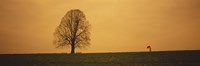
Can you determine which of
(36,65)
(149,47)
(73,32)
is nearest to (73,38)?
(73,32)

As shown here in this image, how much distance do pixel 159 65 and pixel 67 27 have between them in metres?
41.6

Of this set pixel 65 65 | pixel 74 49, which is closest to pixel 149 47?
pixel 74 49

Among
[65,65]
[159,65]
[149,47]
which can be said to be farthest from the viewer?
[149,47]

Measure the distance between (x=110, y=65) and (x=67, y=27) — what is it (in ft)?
131

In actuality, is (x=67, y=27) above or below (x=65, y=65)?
above

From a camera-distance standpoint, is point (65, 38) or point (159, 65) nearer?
point (159, 65)

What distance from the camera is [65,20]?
222 ft

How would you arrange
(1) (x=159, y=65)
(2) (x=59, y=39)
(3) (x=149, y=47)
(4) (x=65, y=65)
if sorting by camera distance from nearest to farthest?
(1) (x=159, y=65) < (4) (x=65, y=65) < (3) (x=149, y=47) < (2) (x=59, y=39)

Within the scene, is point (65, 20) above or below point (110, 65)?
above

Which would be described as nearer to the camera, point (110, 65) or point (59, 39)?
point (110, 65)

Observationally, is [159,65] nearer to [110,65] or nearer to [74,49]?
[110,65]

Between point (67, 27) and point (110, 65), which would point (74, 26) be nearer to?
point (67, 27)

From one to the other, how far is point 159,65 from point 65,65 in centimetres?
760

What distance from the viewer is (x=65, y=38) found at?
68.2 meters
